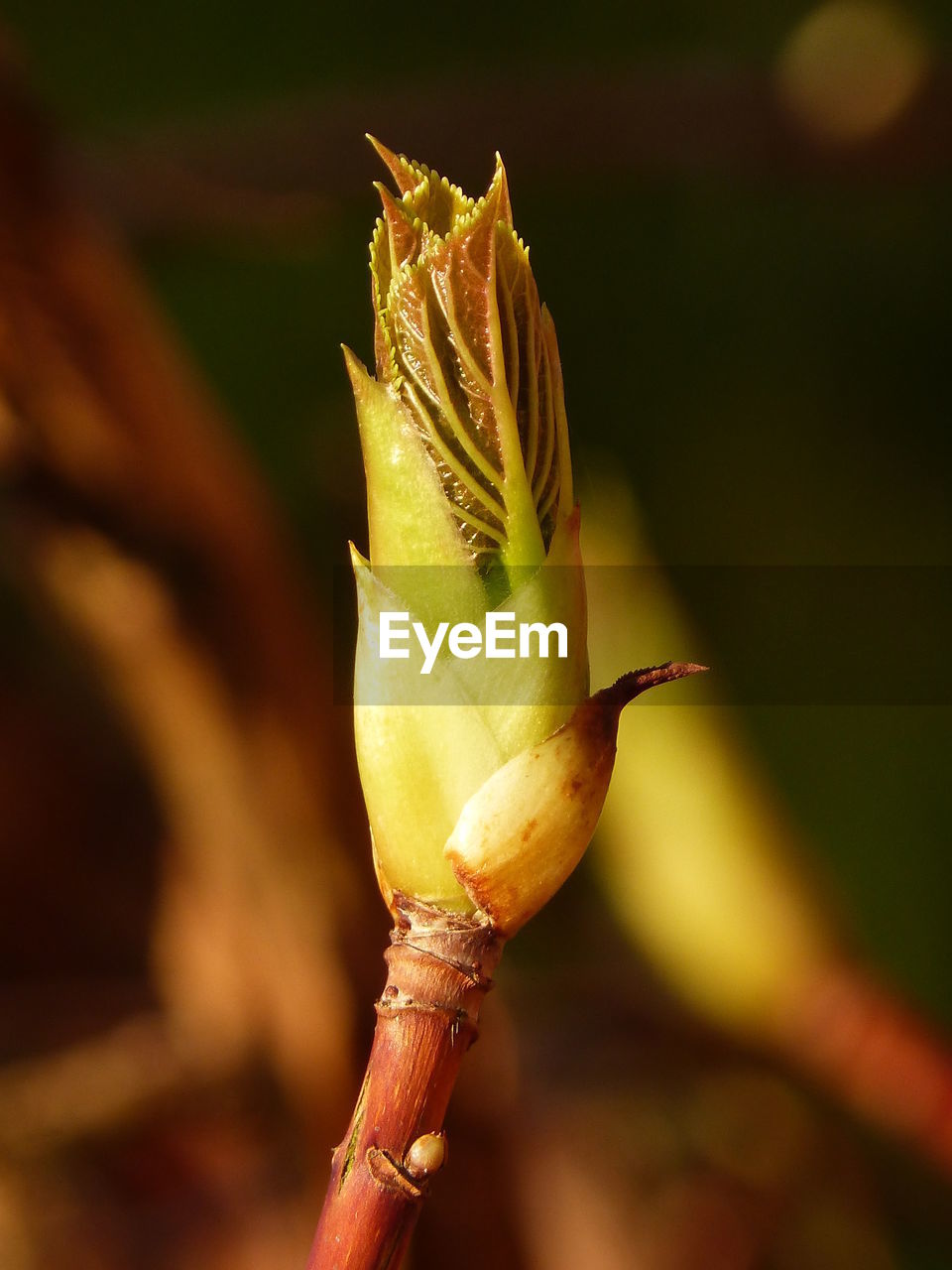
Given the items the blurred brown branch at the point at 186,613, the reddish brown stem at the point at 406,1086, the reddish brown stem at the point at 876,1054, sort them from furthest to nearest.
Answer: the reddish brown stem at the point at 876,1054 < the blurred brown branch at the point at 186,613 < the reddish brown stem at the point at 406,1086

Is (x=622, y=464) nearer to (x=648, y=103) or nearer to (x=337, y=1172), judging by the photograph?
(x=648, y=103)

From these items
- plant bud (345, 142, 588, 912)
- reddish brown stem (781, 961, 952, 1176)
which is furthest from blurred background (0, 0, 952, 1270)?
plant bud (345, 142, 588, 912)

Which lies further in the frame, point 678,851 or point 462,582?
point 678,851

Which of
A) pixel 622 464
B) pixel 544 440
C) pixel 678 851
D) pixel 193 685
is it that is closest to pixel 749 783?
pixel 678 851
